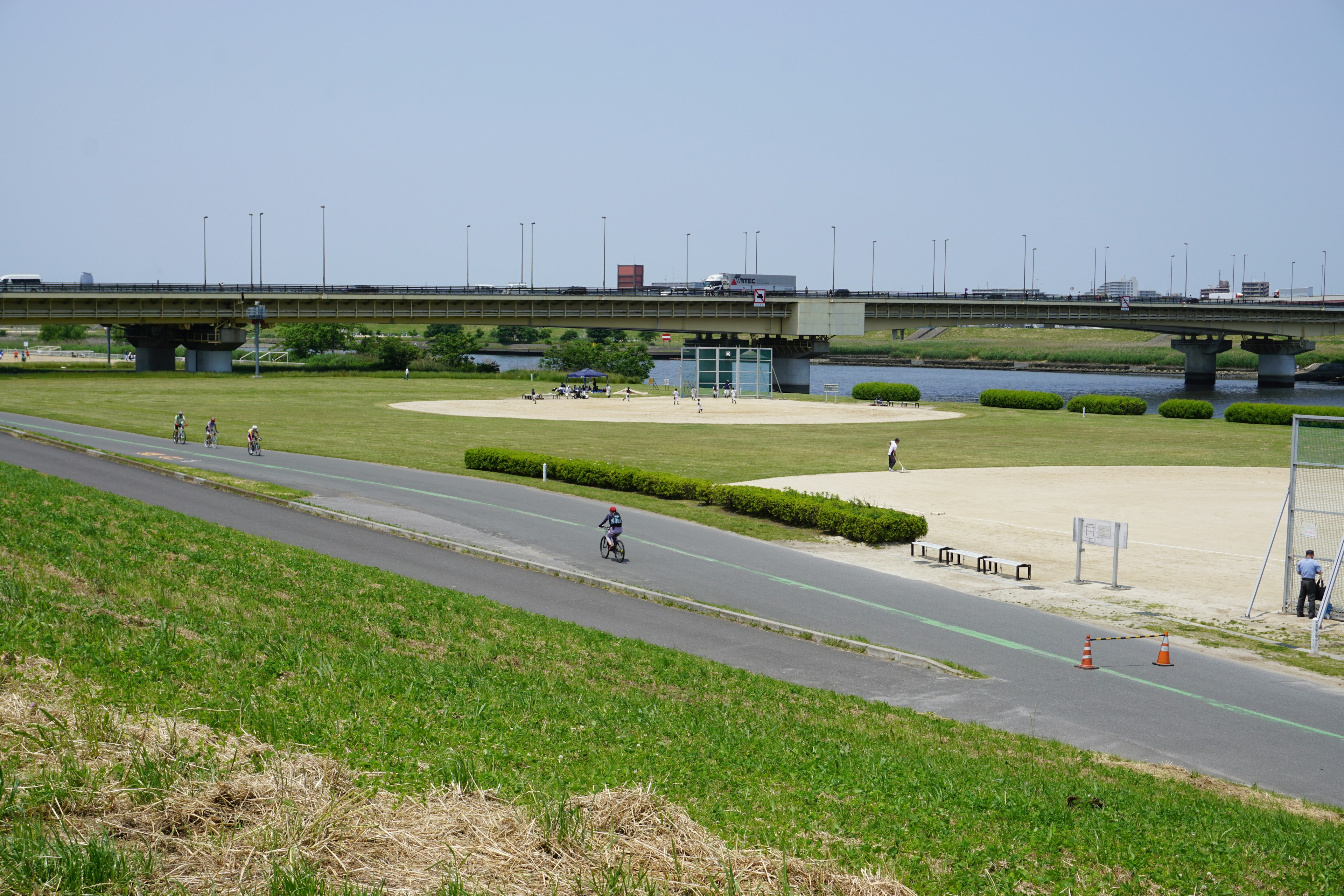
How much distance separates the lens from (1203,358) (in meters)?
121

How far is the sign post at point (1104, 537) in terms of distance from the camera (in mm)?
23328

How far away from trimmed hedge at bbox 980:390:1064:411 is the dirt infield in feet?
112

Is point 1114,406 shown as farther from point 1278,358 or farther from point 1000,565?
point 1278,358

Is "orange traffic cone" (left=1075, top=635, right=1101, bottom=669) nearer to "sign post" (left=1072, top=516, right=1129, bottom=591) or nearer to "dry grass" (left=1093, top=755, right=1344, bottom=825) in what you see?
"dry grass" (left=1093, top=755, right=1344, bottom=825)

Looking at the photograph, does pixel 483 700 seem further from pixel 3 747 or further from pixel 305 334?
pixel 305 334

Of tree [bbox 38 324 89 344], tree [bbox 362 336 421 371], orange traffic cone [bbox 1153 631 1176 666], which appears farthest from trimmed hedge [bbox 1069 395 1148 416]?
tree [bbox 38 324 89 344]

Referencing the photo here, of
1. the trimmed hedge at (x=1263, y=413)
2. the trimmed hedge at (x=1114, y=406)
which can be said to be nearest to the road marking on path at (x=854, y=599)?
the trimmed hedge at (x=1114, y=406)

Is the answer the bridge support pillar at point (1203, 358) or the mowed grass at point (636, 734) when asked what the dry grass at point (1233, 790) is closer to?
the mowed grass at point (636, 734)

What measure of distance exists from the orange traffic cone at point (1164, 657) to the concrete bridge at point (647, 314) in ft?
283

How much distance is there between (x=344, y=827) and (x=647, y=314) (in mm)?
97671

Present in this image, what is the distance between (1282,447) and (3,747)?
59.4 m

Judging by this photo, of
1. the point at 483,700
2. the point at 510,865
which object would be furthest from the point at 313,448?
the point at 510,865

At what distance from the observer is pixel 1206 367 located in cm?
12081

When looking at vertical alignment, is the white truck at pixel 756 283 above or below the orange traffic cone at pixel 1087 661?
above
